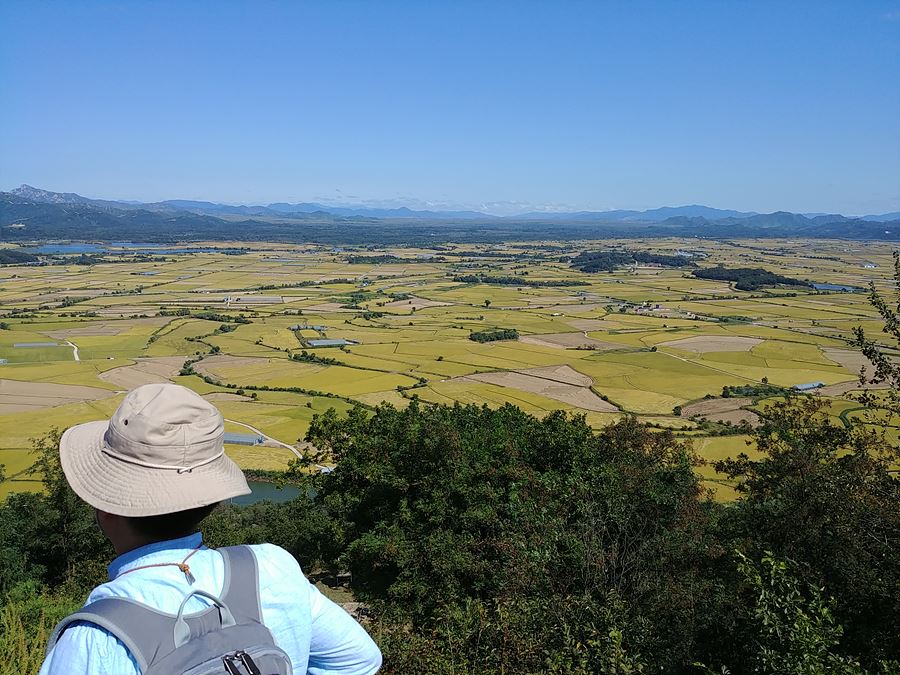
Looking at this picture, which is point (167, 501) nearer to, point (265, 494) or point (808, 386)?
point (265, 494)

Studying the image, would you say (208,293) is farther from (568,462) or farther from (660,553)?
(660,553)

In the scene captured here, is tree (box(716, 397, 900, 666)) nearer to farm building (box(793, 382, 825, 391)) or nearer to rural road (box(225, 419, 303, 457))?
rural road (box(225, 419, 303, 457))

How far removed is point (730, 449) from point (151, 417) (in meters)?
27.9

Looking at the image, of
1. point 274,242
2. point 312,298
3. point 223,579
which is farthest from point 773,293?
point 274,242

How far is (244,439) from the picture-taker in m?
27.3

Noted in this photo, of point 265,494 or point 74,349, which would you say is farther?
point 74,349

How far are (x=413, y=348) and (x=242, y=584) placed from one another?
45302mm

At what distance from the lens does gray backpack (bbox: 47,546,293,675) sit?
1.49 m

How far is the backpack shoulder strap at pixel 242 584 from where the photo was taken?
68.9 inches

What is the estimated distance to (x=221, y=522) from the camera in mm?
16719

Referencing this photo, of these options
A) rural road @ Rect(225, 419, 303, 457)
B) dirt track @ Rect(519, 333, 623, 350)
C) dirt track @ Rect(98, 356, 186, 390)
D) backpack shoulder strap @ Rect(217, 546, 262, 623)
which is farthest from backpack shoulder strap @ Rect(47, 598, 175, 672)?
dirt track @ Rect(519, 333, 623, 350)

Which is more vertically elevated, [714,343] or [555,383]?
[714,343]

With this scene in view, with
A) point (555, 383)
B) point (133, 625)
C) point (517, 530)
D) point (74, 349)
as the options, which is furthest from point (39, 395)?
point (133, 625)

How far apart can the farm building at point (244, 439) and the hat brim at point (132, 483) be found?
26679 millimetres
